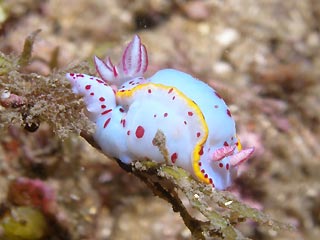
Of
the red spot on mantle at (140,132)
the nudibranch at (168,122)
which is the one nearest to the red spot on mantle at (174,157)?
the nudibranch at (168,122)

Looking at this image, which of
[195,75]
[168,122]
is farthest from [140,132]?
[195,75]

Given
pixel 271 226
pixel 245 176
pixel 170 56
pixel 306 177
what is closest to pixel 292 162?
pixel 306 177

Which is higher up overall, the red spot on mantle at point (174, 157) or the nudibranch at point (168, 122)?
the nudibranch at point (168, 122)

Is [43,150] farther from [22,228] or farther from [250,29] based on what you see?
[250,29]

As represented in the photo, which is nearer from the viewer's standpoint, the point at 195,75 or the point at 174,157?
the point at 174,157

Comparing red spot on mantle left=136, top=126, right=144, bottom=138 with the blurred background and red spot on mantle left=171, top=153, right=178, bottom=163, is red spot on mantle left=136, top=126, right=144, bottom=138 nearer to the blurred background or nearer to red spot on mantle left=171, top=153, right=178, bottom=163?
red spot on mantle left=171, top=153, right=178, bottom=163

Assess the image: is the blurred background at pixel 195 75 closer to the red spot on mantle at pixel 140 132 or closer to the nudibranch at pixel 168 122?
the nudibranch at pixel 168 122

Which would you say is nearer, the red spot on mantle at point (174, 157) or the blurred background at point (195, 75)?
the red spot on mantle at point (174, 157)

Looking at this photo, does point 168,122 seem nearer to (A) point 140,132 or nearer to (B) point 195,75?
(A) point 140,132
